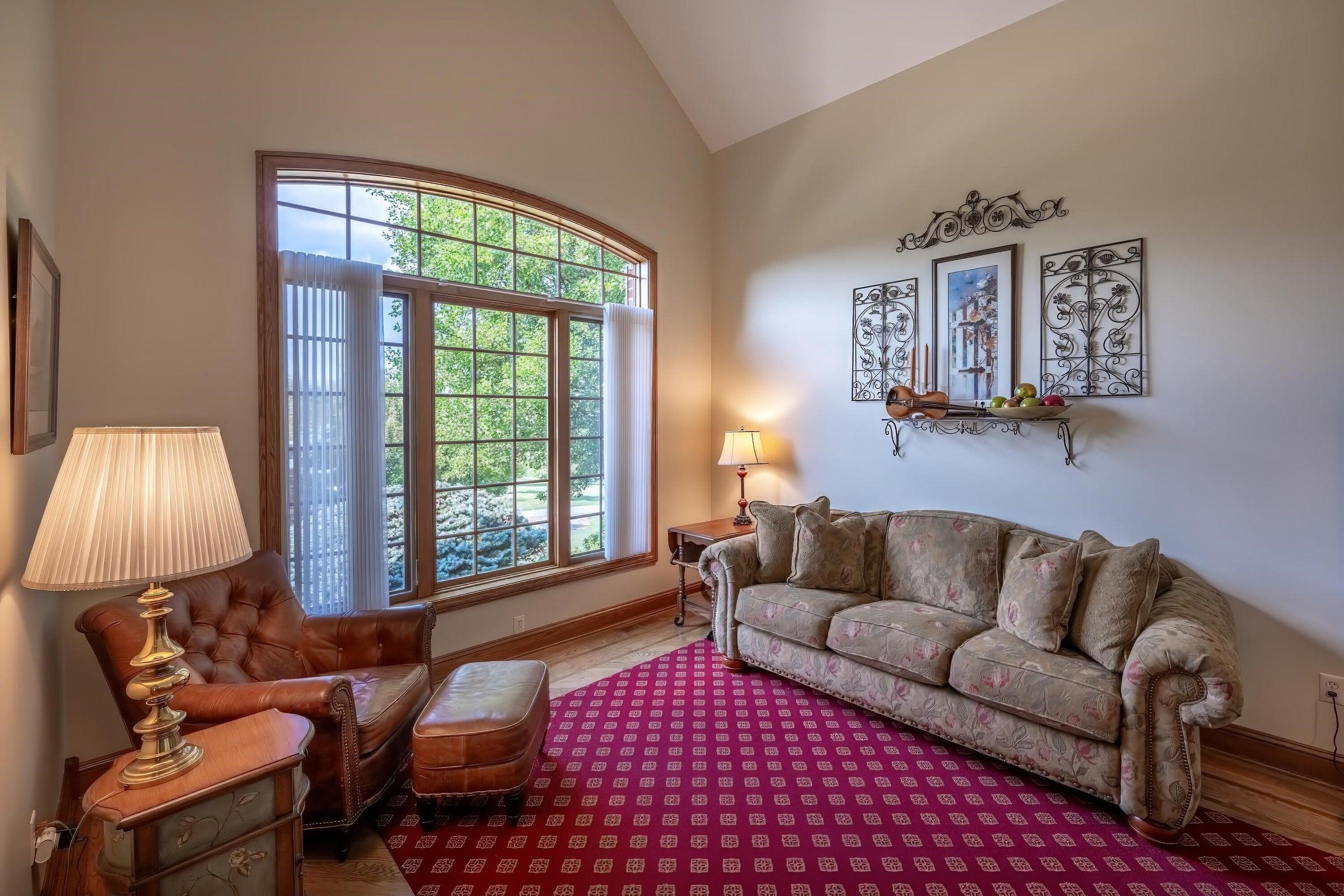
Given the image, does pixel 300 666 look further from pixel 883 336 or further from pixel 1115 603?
pixel 883 336

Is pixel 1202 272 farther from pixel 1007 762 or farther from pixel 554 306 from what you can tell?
pixel 554 306

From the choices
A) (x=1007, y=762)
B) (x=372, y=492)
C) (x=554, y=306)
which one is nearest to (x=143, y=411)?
(x=372, y=492)

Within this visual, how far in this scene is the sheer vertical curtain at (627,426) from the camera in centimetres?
421

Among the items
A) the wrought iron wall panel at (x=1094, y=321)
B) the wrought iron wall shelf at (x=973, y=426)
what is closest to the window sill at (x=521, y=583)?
the wrought iron wall shelf at (x=973, y=426)

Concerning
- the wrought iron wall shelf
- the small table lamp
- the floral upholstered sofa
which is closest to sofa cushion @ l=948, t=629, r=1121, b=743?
the floral upholstered sofa

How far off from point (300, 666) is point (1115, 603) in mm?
3279

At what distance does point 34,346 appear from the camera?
68.1 inches

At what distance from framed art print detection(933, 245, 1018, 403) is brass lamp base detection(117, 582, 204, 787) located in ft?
11.9

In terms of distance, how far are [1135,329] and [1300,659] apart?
1552 mm

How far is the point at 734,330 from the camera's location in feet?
15.8

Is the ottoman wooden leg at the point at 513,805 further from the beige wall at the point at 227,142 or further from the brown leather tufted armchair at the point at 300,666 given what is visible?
the beige wall at the point at 227,142

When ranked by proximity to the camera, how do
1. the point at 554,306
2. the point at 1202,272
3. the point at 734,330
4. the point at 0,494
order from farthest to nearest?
the point at 734,330
the point at 554,306
the point at 1202,272
the point at 0,494

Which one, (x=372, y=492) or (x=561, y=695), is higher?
(x=372, y=492)

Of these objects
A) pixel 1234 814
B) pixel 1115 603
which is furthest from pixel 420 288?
pixel 1234 814
